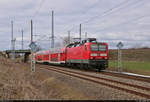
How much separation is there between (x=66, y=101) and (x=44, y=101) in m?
0.81

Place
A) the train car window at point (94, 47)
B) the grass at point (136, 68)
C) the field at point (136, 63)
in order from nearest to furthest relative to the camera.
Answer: the train car window at point (94, 47) < the grass at point (136, 68) < the field at point (136, 63)

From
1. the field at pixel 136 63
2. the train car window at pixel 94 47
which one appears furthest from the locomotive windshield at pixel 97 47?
the field at pixel 136 63

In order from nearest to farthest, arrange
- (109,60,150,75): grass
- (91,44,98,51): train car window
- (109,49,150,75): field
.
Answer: (91,44,98,51): train car window, (109,60,150,75): grass, (109,49,150,75): field

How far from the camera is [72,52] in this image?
27.6 meters

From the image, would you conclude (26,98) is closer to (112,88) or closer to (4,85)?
(4,85)

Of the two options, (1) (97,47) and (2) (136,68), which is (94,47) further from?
(2) (136,68)

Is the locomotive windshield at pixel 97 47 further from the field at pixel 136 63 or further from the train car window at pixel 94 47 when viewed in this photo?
the field at pixel 136 63

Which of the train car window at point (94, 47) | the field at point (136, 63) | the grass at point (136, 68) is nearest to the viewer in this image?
the train car window at point (94, 47)

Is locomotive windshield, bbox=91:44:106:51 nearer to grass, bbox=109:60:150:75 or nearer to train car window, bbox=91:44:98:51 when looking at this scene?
train car window, bbox=91:44:98:51

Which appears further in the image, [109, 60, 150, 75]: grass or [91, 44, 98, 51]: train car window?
[109, 60, 150, 75]: grass

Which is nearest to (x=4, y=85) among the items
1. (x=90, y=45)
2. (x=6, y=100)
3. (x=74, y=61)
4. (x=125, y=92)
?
(x=6, y=100)

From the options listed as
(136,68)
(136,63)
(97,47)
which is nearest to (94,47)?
(97,47)

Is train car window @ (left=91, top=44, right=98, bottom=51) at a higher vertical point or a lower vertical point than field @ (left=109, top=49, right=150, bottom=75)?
higher

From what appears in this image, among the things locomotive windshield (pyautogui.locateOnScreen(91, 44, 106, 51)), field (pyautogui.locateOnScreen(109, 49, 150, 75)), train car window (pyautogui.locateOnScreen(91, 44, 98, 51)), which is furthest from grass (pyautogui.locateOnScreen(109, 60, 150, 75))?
train car window (pyautogui.locateOnScreen(91, 44, 98, 51))
